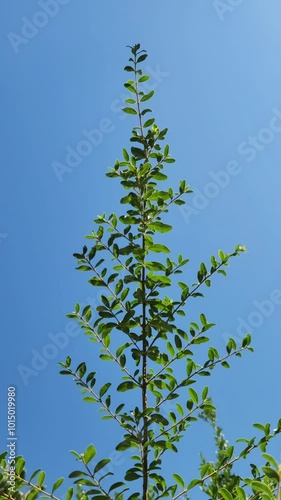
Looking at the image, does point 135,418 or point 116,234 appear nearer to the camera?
point 135,418

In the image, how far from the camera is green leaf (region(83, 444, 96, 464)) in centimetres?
258

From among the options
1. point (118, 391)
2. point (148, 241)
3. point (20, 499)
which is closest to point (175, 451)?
point (118, 391)

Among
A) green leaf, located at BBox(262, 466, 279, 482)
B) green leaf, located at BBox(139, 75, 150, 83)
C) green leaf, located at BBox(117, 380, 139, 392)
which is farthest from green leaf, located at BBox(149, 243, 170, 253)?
green leaf, located at BBox(262, 466, 279, 482)

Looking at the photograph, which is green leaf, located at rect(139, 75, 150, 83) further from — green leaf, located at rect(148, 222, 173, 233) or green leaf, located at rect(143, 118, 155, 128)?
green leaf, located at rect(148, 222, 173, 233)

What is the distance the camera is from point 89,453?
2592 mm

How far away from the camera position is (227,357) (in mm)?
3307

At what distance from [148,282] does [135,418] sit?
0.89 meters

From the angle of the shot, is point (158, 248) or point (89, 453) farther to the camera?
point (158, 248)

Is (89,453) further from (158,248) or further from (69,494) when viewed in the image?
(158,248)

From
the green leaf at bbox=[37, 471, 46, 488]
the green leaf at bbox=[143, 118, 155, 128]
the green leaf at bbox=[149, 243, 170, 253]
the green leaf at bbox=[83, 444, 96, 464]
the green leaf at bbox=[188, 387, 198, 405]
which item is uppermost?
the green leaf at bbox=[143, 118, 155, 128]

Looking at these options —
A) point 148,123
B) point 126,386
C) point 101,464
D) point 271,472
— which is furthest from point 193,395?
point 148,123

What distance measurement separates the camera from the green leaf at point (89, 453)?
8.46 ft

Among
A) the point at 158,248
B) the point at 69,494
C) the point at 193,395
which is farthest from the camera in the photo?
the point at 158,248

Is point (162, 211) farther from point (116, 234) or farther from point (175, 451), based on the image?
point (175, 451)
